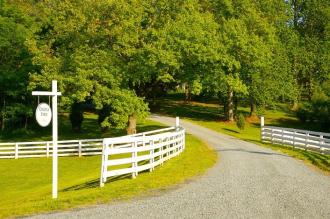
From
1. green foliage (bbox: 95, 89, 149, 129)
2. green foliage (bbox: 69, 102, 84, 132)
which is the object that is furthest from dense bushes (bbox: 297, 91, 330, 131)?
green foliage (bbox: 95, 89, 149, 129)

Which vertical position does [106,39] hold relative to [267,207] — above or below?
above

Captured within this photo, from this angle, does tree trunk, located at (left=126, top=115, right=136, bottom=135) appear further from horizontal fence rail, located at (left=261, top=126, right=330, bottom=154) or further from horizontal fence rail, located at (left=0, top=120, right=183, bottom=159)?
horizontal fence rail, located at (left=261, top=126, right=330, bottom=154)

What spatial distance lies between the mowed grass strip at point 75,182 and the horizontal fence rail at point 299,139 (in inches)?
293

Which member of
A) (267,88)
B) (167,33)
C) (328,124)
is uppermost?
(167,33)

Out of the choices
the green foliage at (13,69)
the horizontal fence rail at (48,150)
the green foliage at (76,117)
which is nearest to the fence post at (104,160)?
the horizontal fence rail at (48,150)

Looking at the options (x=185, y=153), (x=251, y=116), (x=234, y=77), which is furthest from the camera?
(x=251, y=116)

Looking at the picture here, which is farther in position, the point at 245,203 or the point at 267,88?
the point at 267,88

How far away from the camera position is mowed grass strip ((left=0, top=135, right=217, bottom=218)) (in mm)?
12695

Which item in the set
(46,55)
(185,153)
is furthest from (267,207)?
(46,55)

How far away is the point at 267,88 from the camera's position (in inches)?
2315

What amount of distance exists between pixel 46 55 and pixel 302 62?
4434 centimetres

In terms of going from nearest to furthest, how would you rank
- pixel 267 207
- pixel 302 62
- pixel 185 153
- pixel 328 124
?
pixel 267 207 < pixel 185 153 < pixel 328 124 < pixel 302 62

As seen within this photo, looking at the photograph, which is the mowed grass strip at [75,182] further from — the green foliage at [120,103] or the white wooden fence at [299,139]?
the white wooden fence at [299,139]

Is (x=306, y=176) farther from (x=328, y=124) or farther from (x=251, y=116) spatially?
(x=251, y=116)
